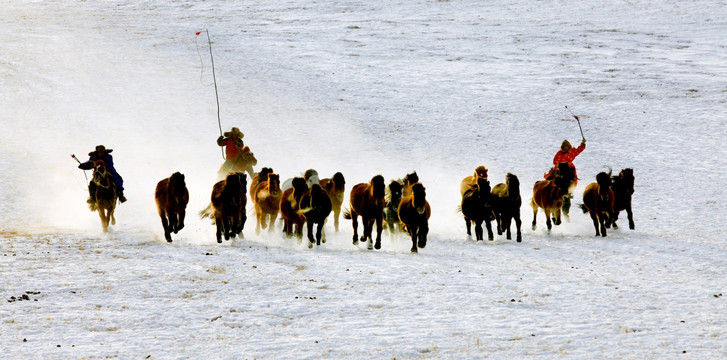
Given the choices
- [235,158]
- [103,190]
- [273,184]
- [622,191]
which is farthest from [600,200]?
[103,190]

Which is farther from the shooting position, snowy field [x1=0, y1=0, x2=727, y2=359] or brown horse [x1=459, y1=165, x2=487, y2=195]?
brown horse [x1=459, y1=165, x2=487, y2=195]

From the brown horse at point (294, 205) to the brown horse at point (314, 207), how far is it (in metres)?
0.18

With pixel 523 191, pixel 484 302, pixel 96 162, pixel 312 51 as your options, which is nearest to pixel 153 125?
pixel 312 51

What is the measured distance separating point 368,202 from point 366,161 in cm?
1055

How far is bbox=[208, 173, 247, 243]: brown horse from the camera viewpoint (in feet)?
45.1

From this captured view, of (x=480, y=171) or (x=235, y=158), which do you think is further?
(x=235, y=158)

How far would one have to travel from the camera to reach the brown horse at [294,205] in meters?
13.8

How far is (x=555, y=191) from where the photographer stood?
1541 centimetres

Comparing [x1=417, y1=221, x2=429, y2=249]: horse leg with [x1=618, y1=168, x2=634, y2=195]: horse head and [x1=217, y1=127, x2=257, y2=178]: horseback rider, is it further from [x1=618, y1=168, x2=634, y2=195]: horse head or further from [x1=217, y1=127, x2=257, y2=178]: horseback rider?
[x1=217, y1=127, x2=257, y2=178]: horseback rider

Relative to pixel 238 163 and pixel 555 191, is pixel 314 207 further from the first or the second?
pixel 238 163

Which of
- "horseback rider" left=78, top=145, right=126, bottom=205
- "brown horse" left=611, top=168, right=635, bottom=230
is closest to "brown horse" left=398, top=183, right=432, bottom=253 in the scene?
"brown horse" left=611, top=168, right=635, bottom=230

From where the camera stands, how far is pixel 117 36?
40.8 metres

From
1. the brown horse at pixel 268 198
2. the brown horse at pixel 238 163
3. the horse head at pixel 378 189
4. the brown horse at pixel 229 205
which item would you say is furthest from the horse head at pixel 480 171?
the brown horse at pixel 238 163

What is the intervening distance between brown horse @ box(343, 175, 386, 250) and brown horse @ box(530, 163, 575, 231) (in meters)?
3.95
